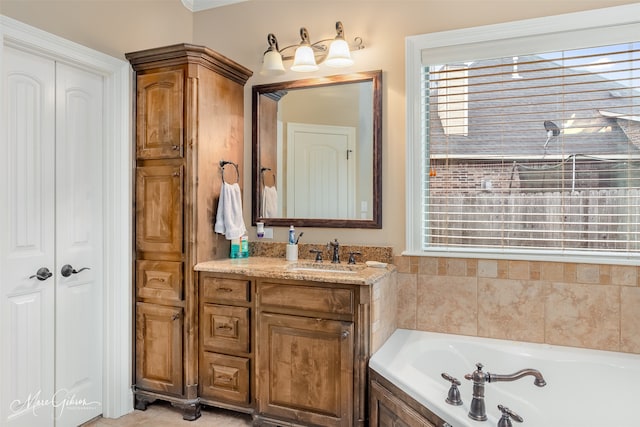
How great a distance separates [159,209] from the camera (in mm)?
2619

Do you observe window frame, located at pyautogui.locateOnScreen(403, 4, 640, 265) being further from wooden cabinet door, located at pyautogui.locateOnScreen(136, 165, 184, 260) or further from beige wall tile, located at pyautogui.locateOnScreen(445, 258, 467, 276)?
wooden cabinet door, located at pyautogui.locateOnScreen(136, 165, 184, 260)

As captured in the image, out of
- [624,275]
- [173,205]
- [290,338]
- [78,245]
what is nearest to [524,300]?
[624,275]

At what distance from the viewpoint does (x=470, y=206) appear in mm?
2537

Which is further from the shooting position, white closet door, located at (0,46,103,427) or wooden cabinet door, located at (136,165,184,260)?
wooden cabinet door, located at (136,165,184,260)

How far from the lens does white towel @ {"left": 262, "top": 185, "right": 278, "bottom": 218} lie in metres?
2.96

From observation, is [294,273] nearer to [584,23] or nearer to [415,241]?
[415,241]

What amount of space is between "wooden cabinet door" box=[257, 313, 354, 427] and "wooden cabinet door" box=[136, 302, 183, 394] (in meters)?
0.56

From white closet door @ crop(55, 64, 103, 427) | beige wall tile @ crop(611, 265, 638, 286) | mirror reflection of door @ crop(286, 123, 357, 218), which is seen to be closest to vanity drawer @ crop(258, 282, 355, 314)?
mirror reflection of door @ crop(286, 123, 357, 218)

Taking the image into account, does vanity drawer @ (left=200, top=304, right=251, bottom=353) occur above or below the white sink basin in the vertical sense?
below

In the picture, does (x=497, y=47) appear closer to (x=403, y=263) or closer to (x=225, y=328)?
(x=403, y=263)

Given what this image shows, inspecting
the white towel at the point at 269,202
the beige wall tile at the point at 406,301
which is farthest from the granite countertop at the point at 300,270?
the white towel at the point at 269,202

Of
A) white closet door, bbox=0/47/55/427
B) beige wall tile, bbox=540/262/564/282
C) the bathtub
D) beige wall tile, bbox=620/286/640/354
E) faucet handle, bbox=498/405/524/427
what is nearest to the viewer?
faucet handle, bbox=498/405/524/427

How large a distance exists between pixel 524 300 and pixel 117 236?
2.42 metres

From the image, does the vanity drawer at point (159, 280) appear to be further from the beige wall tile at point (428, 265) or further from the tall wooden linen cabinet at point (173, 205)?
the beige wall tile at point (428, 265)
